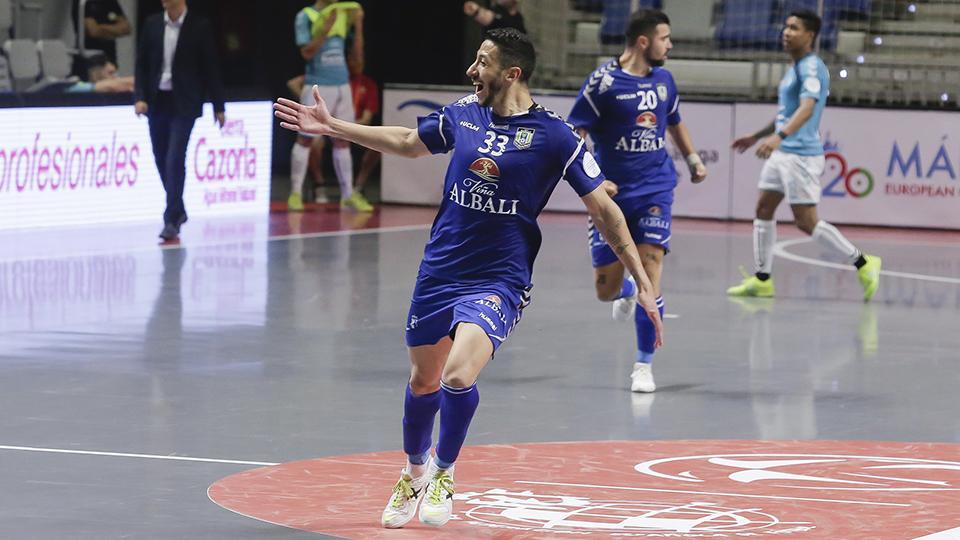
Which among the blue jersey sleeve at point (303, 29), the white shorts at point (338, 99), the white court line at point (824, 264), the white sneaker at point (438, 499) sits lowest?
the white court line at point (824, 264)

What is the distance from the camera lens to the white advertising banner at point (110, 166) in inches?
658

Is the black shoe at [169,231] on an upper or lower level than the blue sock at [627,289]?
lower

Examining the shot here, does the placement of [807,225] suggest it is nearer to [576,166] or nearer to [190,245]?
[190,245]

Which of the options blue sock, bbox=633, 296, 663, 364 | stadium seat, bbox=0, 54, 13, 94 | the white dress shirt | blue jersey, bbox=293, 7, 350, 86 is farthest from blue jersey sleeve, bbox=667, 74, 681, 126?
stadium seat, bbox=0, 54, 13, 94

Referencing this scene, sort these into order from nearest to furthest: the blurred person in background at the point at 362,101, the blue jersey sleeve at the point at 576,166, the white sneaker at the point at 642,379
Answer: the blue jersey sleeve at the point at 576,166
the white sneaker at the point at 642,379
the blurred person in background at the point at 362,101

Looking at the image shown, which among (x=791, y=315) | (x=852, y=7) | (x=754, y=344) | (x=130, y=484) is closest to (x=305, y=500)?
(x=130, y=484)

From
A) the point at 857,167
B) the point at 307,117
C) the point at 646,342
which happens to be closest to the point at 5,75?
the point at 857,167

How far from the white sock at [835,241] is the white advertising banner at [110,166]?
23.1ft

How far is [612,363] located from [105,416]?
336 centimetres

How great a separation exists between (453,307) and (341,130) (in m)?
0.77

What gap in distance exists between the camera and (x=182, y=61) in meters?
16.1

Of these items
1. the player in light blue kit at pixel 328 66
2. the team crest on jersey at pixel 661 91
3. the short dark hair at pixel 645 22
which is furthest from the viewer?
the player in light blue kit at pixel 328 66

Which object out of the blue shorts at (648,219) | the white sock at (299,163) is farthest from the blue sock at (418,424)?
the white sock at (299,163)

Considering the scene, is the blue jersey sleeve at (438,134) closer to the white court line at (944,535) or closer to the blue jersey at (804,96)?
the white court line at (944,535)
